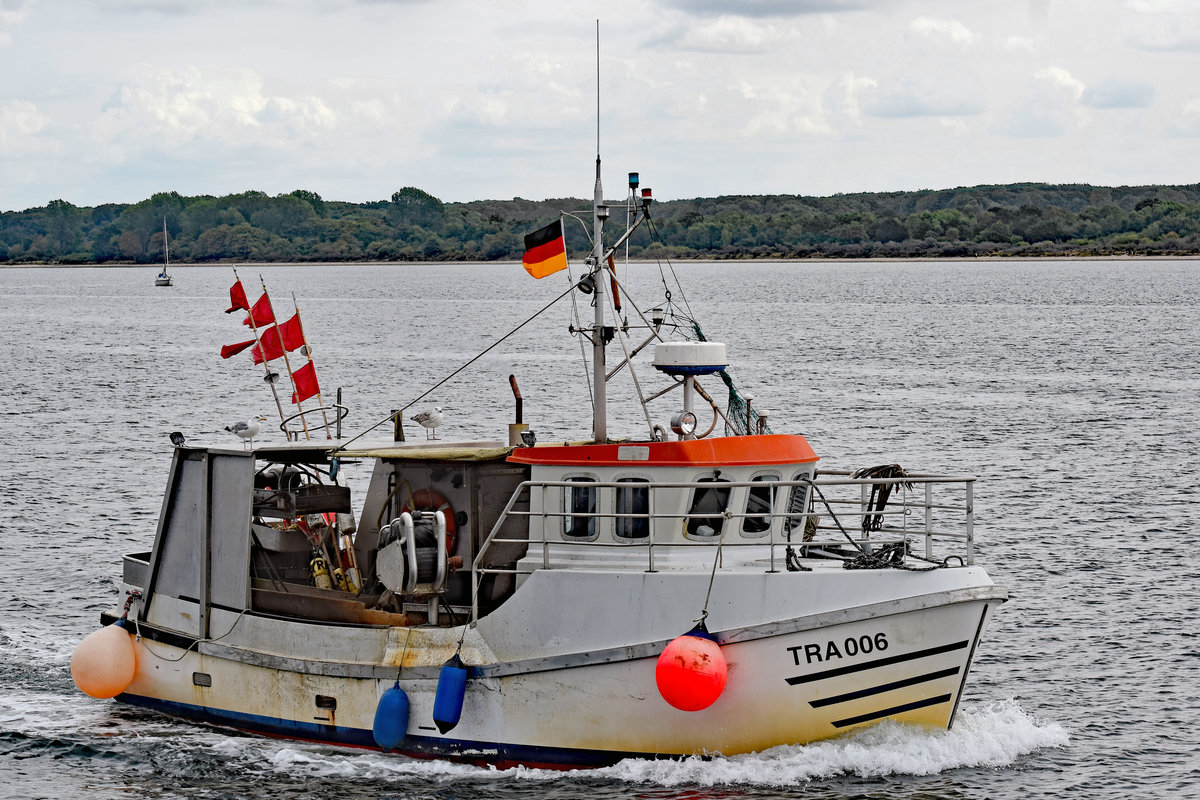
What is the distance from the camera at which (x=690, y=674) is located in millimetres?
15000

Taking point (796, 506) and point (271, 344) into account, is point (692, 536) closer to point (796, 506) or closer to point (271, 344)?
point (796, 506)

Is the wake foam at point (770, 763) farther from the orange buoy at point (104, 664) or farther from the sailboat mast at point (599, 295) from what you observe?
the sailboat mast at point (599, 295)

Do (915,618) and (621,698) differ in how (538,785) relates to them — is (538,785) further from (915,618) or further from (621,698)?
(915,618)

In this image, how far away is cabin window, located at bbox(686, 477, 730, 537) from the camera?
54.0 feet

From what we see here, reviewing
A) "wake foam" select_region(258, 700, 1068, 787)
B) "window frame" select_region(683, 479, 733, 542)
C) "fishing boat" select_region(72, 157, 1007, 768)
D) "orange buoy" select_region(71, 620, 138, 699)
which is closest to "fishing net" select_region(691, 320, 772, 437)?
"fishing boat" select_region(72, 157, 1007, 768)

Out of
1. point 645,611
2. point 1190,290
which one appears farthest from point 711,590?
point 1190,290

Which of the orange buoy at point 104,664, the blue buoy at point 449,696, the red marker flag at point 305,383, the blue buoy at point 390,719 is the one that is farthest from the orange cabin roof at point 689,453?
the orange buoy at point 104,664

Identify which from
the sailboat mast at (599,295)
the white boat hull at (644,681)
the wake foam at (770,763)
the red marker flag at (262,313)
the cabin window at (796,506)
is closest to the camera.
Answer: the white boat hull at (644,681)

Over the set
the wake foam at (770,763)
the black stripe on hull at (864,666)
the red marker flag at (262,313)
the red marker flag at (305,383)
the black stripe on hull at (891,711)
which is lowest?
the wake foam at (770,763)

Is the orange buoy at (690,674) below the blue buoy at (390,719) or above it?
above

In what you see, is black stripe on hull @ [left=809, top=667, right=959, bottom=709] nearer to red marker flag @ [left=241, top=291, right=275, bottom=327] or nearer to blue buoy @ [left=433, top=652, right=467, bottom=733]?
blue buoy @ [left=433, top=652, right=467, bottom=733]

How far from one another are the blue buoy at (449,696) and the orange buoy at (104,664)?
522 centimetres

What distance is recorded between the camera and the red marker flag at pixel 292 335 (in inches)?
817

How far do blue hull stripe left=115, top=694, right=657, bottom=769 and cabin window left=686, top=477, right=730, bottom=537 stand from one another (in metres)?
2.57
